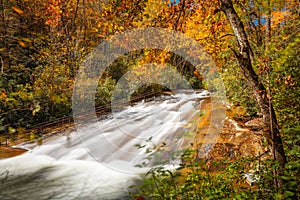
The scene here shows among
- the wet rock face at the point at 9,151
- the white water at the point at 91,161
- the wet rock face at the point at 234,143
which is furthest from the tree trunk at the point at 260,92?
the wet rock face at the point at 9,151

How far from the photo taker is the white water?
207 inches

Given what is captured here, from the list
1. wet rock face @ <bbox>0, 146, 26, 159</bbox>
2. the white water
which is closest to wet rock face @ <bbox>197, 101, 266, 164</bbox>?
the white water

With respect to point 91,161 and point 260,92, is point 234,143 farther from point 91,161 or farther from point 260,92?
point 91,161

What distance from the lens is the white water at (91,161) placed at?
5.26 meters

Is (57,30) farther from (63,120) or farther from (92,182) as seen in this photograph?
(92,182)

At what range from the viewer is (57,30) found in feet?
35.3

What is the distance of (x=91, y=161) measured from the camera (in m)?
6.95

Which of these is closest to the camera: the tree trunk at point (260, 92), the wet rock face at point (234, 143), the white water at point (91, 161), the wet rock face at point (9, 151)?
→ the tree trunk at point (260, 92)

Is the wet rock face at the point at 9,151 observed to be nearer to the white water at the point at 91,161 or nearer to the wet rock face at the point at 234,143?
the white water at the point at 91,161

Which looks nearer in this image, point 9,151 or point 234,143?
point 234,143

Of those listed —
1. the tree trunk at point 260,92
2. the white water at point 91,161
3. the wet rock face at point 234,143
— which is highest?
the tree trunk at point 260,92

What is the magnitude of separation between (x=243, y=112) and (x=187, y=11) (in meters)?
5.91

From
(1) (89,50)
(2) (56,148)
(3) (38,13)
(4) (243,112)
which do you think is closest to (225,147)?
(4) (243,112)

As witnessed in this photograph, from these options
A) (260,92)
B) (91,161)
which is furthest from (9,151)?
(260,92)
